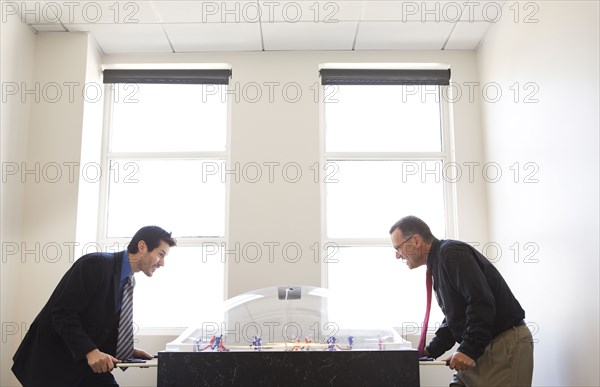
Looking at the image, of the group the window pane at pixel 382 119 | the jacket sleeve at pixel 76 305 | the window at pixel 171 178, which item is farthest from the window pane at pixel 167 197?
the jacket sleeve at pixel 76 305

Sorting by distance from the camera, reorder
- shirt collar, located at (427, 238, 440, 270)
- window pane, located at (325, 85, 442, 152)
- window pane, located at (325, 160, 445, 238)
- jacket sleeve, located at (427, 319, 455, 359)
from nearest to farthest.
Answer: shirt collar, located at (427, 238, 440, 270) < jacket sleeve, located at (427, 319, 455, 359) < window pane, located at (325, 160, 445, 238) < window pane, located at (325, 85, 442, 152)

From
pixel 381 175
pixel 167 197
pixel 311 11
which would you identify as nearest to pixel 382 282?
pixel 381 175

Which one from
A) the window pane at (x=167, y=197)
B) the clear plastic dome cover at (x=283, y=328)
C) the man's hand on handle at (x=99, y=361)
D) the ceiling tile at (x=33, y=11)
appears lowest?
the man's hand on handle at (x=99, y=361)

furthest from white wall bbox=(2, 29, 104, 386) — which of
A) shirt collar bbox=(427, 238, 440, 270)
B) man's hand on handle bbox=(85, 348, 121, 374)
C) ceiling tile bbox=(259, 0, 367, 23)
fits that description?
shirt collar bbox=(427, 238, 440, 270)

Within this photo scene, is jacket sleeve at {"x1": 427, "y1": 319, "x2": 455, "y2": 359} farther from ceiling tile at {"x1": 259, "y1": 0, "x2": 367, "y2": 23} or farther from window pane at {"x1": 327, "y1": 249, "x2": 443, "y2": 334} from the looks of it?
ceiling tile at {"x1": 259, "y1": 0, "x2": 367, "y2": 23}

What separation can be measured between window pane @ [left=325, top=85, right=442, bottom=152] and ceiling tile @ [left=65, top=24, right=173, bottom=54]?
129 cm

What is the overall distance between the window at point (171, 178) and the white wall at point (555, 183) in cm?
199

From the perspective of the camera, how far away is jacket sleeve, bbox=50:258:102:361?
99.1 inches

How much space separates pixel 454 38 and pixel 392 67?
1.61ft

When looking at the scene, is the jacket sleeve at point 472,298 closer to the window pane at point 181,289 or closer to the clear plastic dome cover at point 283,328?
the clear plastic dome cover at point 283,328

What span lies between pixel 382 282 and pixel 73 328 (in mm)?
2309

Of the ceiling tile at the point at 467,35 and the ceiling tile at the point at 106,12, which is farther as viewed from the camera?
the ceiling tile at the point at 467,35

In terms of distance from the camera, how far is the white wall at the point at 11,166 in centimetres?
366

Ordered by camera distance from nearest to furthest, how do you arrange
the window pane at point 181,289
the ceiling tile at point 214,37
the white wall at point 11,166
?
1. the white wall at point 11,166
2. the ceiling tile at point 214,37
3. the window pane at point 181,289
